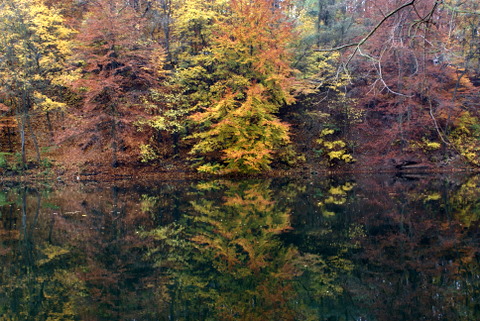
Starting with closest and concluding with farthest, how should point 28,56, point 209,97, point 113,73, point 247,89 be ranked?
1. point 113,73
2. point 247,89
3. point 209,97
4. point 28,56

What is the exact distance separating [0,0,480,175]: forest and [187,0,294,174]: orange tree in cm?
9

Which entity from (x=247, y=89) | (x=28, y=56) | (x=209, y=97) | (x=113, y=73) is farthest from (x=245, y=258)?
(x=28, y=56)

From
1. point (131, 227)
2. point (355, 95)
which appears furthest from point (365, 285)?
point (355, 95)

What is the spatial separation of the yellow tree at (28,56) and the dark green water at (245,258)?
1041cm

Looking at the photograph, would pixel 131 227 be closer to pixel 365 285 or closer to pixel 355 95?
pixel 365 285

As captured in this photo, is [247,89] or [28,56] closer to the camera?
[247,89]

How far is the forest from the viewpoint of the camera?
856 inches

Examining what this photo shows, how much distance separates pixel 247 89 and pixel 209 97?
2.37 m

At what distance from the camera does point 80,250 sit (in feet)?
29.0

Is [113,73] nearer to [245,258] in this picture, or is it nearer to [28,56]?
[28,56]

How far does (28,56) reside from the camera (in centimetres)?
2339

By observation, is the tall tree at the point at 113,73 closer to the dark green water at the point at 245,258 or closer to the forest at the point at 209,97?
the forest at the point at 209,97

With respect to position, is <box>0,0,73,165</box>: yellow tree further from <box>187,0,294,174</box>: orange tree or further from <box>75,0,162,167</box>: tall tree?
<box>187,0,294,174</box>: orange tree

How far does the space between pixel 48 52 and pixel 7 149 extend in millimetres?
6732
